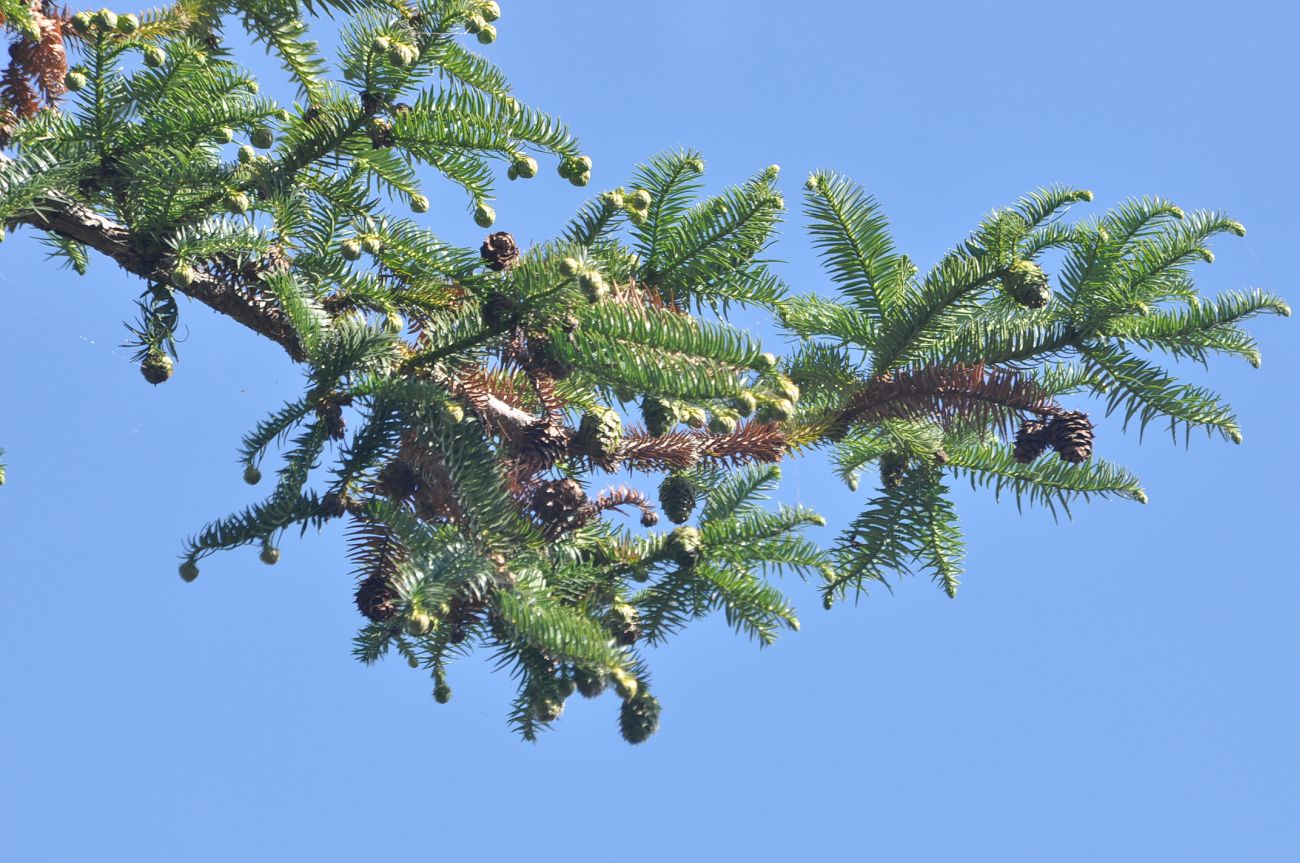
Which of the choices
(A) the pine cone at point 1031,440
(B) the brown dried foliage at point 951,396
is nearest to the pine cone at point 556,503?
(B) the brown dried foliage at point 951,396

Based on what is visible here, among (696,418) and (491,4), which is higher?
(491,4)

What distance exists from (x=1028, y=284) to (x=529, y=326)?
0.97 meters

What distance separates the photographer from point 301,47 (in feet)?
9.83

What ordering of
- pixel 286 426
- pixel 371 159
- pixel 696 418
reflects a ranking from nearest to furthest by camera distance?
pixel 696 418
pixel 286 426
pixel 371 159

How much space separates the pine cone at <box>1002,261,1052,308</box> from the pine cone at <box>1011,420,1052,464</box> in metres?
0.35

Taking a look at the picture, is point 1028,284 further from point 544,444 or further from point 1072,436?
point 544,444

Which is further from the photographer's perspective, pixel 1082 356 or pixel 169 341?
pixel 169 341

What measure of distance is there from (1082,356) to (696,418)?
859mm

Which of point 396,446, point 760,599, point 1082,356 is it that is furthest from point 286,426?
point 1082,356

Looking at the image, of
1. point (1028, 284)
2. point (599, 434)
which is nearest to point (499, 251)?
point (599, 434)

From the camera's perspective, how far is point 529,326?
255cm

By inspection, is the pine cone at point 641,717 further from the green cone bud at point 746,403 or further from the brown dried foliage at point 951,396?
the brown dried foliage at point 951,396

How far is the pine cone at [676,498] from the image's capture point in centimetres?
285

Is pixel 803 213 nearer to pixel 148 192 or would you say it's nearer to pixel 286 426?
pixel 286 426
